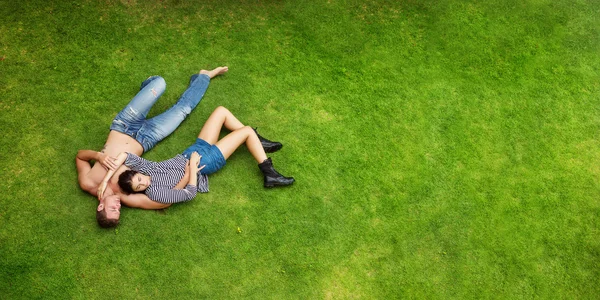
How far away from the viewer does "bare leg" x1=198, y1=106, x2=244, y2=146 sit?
15.5 ft

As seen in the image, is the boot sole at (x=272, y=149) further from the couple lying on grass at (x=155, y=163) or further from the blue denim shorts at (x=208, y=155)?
the blue denim shorts at (x=208, y=155)

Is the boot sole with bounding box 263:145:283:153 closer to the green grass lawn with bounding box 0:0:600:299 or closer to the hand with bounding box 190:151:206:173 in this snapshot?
the green grass lawn with bounding box 0:0:600:299

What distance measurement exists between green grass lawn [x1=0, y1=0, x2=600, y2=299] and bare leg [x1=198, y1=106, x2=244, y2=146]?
0.91ft

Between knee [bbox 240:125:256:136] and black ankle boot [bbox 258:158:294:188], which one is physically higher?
knee [bbox 240:125:256:136]

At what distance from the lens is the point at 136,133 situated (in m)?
4.64

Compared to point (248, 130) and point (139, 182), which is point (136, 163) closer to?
point (139, 182)

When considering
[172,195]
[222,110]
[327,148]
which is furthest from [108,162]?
[327,148]

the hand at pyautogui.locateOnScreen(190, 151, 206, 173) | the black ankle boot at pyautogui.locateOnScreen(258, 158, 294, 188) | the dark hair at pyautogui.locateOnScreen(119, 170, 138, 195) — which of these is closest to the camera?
the dark hair at pyautogui.locateOnScreen(119, 170, 138, 195)

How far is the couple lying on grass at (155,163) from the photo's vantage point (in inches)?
167

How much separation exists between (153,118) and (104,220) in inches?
46.6

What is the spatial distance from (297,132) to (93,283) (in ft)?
8.18

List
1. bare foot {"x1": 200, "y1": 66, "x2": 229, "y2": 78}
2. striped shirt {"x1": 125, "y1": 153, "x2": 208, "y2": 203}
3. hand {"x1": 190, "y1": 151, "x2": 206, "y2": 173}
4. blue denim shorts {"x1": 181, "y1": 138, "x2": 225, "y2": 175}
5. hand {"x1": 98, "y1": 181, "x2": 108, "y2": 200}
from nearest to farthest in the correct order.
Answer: hand {"x1": 98, "y1": 181, "x2": 108, "y2": 200}, striped shirt {"x1": 125, "y1": 153, "x2": 208, "y2": 203}, hand {"x1": 190, "y1": 151, "x2": 206, "y2": 173}, blue denim shorts {"x1": 181, "y1": 138, "x2": 225, "y2": 175}, bare foot {"x1": 200, "y1": 66, "x2": 229, "y2": 78}

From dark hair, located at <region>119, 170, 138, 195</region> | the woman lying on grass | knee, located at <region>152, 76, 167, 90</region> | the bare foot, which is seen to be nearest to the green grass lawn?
the bare foot

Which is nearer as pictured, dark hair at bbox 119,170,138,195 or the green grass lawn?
dark hair at bbox 119,170,138,195
